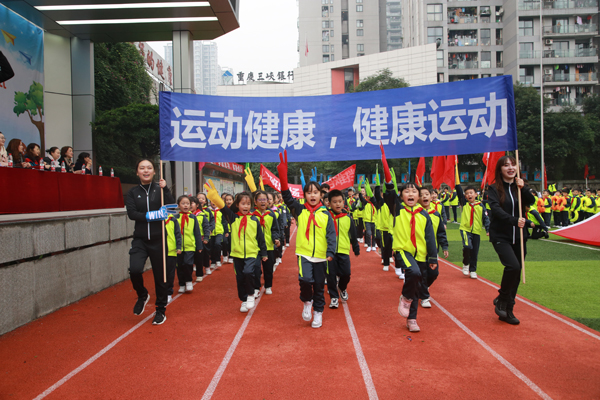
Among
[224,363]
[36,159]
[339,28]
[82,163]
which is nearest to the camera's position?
[224,363]

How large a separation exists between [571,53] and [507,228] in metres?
48.0

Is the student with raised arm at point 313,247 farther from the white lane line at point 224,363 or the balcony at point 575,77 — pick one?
the balcony at point 575,77

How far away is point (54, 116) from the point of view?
13.9m

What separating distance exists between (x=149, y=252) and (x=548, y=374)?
15.0ft

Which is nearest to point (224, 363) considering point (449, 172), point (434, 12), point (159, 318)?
point (159, 318)

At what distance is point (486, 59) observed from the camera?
4609cm

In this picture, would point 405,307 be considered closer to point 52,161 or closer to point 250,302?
point 250,302

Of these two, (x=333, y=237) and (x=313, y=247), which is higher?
(x=333, y=237)

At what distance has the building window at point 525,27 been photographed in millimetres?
42734

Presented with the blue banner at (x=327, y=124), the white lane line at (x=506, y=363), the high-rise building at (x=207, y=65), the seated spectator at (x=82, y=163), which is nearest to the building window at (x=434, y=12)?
the blue banner at (x=327, y=124)

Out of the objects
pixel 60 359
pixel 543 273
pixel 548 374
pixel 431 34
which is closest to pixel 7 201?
pixel 60 359

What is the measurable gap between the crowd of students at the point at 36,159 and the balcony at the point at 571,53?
4803 cm

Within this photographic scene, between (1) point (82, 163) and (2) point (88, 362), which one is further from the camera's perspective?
(1) point (82, 163)

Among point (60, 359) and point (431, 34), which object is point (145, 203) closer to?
point (60, 359)
